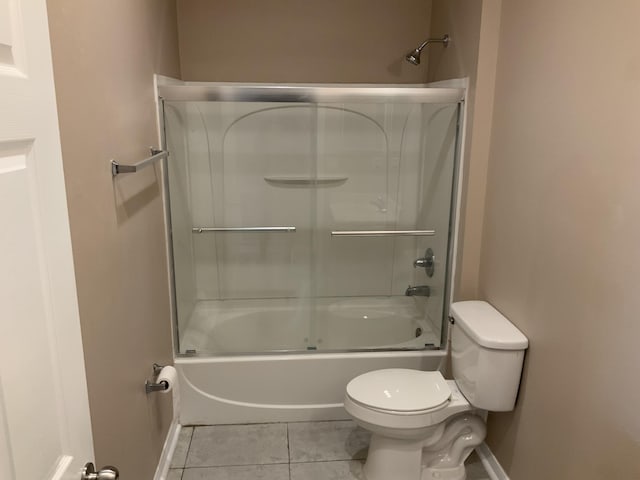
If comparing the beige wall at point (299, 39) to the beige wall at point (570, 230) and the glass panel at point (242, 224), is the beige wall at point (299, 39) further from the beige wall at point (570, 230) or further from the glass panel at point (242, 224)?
the beige wall at point (570, 230)

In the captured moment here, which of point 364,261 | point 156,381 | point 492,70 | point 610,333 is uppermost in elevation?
point 492,70

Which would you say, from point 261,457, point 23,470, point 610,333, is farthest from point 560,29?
point 261,457

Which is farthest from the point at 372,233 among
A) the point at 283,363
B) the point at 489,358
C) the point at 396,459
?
the point at 396,459

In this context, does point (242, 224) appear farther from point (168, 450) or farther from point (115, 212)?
point (115, 212)

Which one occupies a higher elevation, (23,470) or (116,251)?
(116,251)

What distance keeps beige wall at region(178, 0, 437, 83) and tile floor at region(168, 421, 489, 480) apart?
1847 millimetres

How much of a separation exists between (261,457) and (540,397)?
3.98ft

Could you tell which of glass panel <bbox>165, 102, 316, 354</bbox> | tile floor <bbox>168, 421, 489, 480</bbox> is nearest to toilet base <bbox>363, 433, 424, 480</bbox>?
tile floor <bbox>168, 421, 489, 480</bbox>

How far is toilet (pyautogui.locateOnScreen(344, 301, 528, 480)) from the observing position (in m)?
1.92

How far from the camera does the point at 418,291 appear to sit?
285 cm

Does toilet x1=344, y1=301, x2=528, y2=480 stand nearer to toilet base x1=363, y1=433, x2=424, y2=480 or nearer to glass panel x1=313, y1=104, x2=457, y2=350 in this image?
toilet base x1=363, y1=433, x2=424, y2=480

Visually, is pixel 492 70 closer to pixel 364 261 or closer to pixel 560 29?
pixel 560 29

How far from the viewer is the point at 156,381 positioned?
1.92 meters

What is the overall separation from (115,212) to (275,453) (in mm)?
1362
